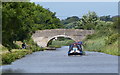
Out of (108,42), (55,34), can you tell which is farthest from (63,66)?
(55,34)

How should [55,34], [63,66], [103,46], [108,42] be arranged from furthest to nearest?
[55,34] < [103,46] < [108,42] < [63,66]

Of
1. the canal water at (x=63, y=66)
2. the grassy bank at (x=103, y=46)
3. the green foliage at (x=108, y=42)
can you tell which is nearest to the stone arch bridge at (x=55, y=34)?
the green foliage at (x=108, y=42)

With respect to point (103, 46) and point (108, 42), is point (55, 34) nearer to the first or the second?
point (103, 46)

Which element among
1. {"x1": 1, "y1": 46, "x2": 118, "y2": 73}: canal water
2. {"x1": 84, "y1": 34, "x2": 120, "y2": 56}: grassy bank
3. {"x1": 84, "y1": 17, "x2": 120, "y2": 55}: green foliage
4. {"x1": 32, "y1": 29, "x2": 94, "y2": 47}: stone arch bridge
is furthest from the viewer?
{"x1": 32, "y1": 29, "x2": 94, "y2": 47}: stone arch bridge

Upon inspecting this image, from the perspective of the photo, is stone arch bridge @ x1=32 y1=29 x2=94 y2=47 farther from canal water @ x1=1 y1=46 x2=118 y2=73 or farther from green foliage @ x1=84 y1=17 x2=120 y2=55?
canal water @ x1=1 y1=46 x2=118 y2=73

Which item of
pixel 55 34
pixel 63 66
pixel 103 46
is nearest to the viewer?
pixel 63 66

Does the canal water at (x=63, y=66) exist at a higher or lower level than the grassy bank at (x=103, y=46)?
lower

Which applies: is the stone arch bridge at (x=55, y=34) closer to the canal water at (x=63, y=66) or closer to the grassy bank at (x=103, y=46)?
the grassy bank at (x=103, y=46)

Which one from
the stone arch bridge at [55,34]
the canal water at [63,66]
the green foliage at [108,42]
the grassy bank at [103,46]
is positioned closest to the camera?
the canal water at [63,66]

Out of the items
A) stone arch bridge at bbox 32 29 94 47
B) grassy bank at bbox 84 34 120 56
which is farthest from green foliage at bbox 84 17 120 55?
stone arch bridge at bbox 32 29 94 47

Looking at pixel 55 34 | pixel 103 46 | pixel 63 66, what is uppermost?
pixel 55 34

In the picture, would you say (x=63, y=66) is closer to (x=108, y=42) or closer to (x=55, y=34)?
(x=108, y=42)

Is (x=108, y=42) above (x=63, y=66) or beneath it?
above

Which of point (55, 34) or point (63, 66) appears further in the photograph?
point (55, 34)
